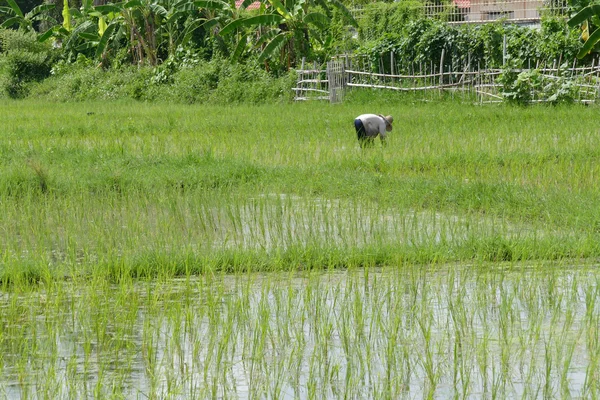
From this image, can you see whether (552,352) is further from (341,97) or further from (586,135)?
(341,97)

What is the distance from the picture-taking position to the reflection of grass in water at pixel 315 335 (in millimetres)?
3121

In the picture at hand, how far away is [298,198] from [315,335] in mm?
3514

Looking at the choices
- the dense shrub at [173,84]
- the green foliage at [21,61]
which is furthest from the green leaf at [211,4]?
the green foliage at [21,61]

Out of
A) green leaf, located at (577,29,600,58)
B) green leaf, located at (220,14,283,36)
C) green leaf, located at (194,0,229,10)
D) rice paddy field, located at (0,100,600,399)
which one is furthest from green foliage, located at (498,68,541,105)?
green leaf, located at (194,0,229,10)

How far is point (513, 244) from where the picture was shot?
16.5 ft

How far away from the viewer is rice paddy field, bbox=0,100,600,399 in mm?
3221

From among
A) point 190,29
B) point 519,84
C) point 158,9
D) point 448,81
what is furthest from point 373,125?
point 158,9

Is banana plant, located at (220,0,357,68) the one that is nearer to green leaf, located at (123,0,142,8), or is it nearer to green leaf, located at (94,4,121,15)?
green leaf, located at (123,0,142,8)

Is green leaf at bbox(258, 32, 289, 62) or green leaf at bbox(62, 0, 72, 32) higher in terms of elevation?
green leaf at bbox(62, 0, 72, 32)

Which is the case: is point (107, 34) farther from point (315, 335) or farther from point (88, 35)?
point (315, 335)

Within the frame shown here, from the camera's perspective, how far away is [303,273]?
15.6 ft

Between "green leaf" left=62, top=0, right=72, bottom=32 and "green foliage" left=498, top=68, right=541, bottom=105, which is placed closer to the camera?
"green foliage" left=498, top=68, right=541, bottom=105

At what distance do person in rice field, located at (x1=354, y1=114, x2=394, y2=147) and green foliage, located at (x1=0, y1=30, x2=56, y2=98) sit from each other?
16.9m

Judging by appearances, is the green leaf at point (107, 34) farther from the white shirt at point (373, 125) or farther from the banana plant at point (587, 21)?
the white shirt at point (373, 125)
